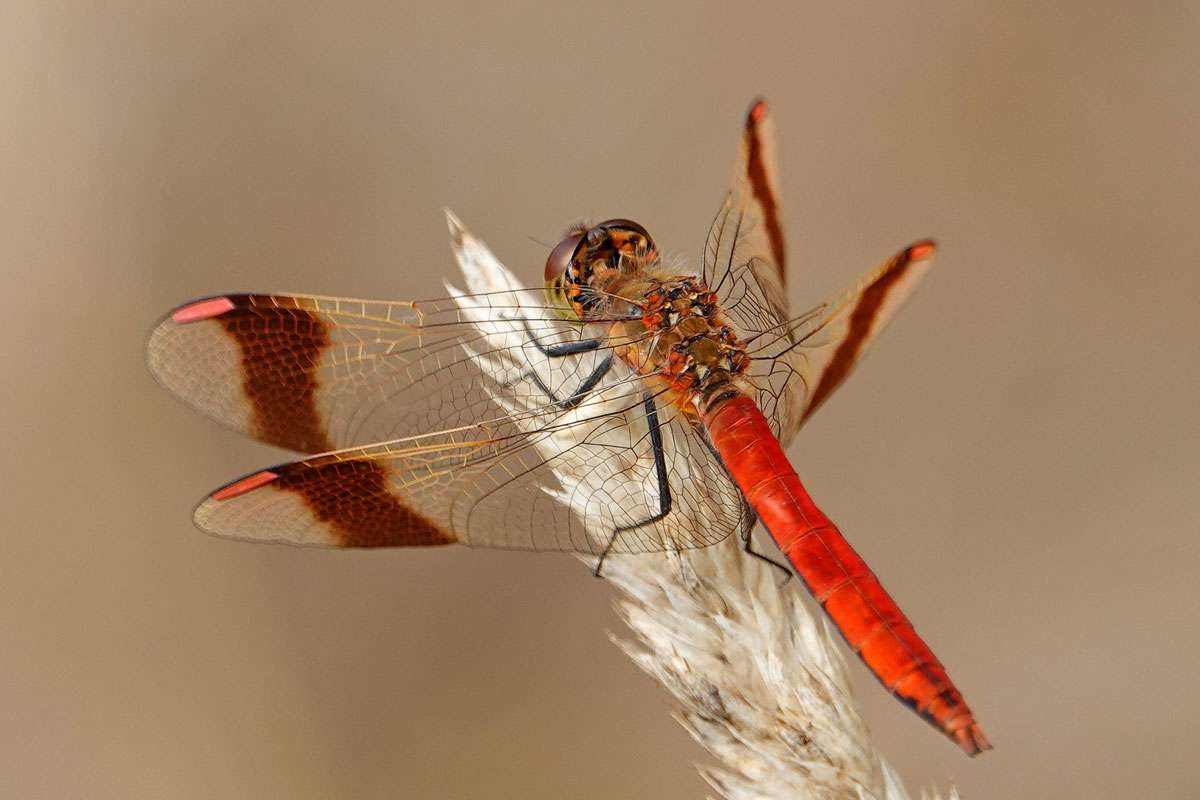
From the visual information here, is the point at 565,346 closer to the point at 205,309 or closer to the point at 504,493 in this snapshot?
the point at 504,493

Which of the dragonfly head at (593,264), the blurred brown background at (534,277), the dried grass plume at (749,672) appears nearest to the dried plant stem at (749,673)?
the dried grass plume at (749,672)

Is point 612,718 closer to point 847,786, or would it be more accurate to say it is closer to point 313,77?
point 847,786

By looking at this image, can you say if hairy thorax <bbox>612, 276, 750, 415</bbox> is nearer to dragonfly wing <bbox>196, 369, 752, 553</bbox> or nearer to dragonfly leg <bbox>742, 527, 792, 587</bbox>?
dragonfly wing <bbox>196, 369, 752, 553</bbox>

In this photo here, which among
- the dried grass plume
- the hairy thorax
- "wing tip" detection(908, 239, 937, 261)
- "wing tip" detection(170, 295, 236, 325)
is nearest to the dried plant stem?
the dried grass plume

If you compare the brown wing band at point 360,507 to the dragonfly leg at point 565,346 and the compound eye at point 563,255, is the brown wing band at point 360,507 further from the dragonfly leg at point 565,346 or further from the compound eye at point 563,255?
the compound eye at point 563,255

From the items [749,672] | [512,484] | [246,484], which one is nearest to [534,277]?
[512,484]

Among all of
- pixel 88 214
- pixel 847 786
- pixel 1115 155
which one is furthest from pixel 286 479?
pixel 1115 155

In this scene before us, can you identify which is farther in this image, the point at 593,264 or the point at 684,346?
the point at 593,264
